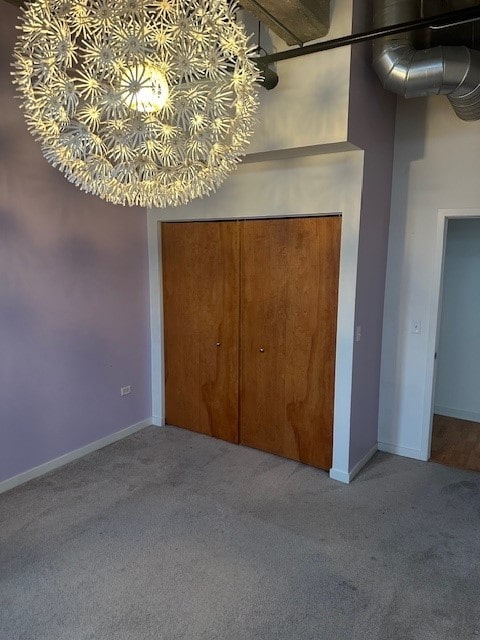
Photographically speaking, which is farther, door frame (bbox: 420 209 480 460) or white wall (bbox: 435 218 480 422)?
white wall (bbox: 435 218 480 422)

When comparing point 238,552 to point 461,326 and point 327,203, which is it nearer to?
point 327,203

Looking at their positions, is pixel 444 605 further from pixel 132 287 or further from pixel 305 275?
pixel 132 287

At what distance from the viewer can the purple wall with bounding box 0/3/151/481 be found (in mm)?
3092

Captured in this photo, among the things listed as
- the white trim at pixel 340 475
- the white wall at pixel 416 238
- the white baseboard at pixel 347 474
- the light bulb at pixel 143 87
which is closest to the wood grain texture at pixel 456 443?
the white wall at pixel 416 238

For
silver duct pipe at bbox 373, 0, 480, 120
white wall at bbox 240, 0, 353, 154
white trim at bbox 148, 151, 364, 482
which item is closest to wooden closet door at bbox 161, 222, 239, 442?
white trim at bbox 148, 151, 364, 482

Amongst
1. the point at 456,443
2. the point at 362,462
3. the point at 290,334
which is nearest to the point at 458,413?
the point at 456,443

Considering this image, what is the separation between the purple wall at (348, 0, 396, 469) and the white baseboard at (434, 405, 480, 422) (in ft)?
4.29

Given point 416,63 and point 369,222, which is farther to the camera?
point 369,222

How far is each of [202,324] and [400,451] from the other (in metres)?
2.06

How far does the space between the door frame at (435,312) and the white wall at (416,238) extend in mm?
11

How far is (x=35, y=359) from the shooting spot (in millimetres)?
3322

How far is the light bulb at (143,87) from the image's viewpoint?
142 cm

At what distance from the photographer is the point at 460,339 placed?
4.62 meters

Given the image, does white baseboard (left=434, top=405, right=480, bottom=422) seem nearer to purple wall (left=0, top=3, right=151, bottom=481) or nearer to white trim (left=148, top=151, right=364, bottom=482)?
white trim (left=148, top=151, right=364, bottom=482)
